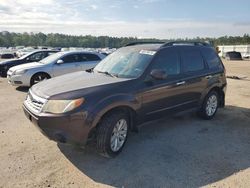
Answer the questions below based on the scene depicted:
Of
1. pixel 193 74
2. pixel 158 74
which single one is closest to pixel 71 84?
pixel 158 74

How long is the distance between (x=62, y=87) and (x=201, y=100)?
342 cm

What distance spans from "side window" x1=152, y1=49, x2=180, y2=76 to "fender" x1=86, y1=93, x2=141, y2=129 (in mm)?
845

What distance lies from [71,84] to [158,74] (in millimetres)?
1500

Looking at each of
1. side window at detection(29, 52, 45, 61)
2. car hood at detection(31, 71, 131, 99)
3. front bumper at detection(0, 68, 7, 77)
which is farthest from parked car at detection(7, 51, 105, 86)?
car hood at detection(31, 71, 131, 99)

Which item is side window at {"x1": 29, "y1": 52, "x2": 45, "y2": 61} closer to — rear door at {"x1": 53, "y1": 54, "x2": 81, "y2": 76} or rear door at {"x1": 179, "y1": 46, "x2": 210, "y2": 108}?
rear door at {"x1": 53, "y1": 54, "x2": 81, "y2": 76}

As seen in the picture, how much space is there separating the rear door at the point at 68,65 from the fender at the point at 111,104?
682 centimetres

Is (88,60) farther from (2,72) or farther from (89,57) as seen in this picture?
(2,72)

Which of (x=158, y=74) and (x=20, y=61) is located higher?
(x=158, y=74)

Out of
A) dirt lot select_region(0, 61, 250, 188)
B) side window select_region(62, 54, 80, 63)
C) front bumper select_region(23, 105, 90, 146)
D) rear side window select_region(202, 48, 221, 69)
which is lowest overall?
dirt lot select_region(0, 61, 250, 188)

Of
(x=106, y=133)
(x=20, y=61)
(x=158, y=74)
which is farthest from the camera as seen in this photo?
(x=20, y=61)

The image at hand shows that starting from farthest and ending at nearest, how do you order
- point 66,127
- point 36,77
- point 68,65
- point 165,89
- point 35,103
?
point 68,65 < point 36,77 < point 165,89 < point 35,103 < point 66,127

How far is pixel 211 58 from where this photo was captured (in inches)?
269

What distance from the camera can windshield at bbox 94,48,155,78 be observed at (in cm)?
507

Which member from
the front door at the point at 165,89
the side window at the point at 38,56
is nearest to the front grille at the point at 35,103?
the front door at the point at 165,89
